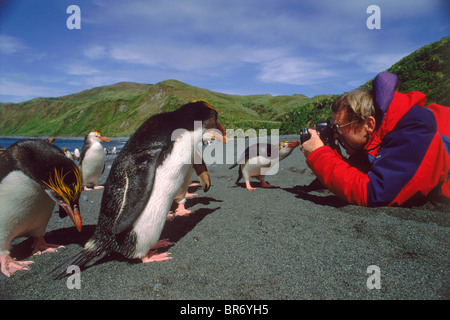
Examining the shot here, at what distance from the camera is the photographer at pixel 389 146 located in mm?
1826

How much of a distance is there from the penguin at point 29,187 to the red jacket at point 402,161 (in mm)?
2337

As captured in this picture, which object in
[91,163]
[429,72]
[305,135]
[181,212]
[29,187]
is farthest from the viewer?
[429,72]

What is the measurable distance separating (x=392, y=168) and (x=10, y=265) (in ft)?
11.2

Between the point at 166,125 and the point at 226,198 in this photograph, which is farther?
the point at 226,198

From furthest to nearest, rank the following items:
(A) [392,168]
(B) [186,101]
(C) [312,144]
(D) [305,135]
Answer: (B) [186,101] < (D) [305,135] < (C) [312,144] < (A) [392,168]

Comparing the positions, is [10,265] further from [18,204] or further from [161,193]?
[161,193]

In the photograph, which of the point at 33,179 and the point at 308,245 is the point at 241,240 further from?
the point at 33,179

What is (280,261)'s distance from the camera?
1.76 metres

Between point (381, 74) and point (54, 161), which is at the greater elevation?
point (381, 74)

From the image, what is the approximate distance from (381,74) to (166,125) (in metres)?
2.07

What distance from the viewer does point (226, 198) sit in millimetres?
3988

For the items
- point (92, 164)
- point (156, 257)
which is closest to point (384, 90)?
point (156, 257)

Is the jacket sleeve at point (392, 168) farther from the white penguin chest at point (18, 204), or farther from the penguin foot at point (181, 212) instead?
the white penguin chest at point (18, 204)
